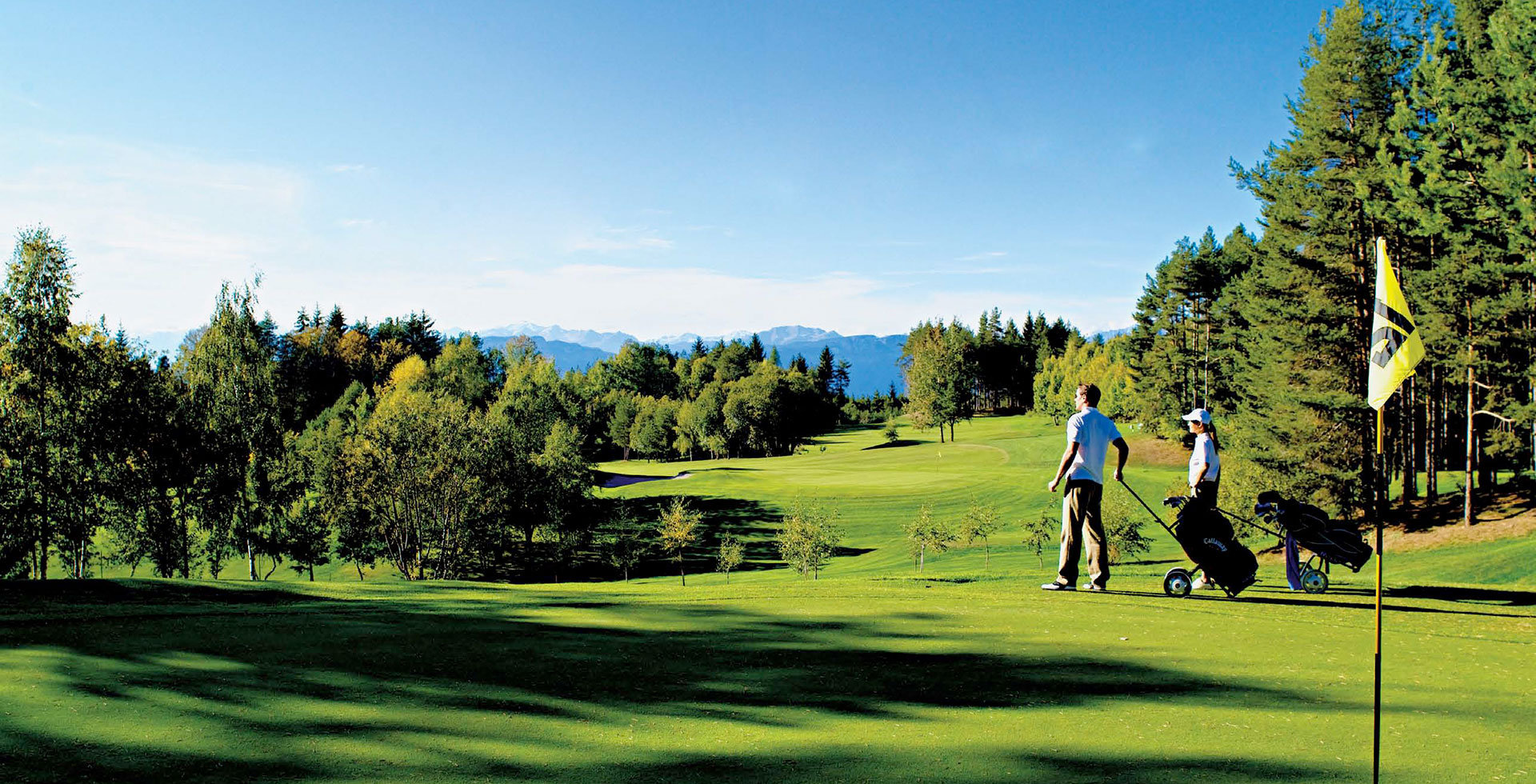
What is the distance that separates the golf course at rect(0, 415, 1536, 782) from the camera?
17.4 ft

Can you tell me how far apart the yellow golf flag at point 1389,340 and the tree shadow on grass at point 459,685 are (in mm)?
2865

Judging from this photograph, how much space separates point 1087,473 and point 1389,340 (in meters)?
5.87

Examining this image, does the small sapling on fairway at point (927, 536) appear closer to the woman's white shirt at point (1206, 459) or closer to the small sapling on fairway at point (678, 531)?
the small sapling on fairway at point (678, 531)

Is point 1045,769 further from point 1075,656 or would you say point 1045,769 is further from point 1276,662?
point 1276,662

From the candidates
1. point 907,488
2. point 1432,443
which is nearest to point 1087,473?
point 1432,443

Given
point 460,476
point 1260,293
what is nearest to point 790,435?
point 460,476

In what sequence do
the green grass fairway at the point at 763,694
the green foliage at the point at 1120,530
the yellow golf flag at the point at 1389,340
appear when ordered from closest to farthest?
the green grass fairway at the point at 763,694
the yellow golf flag at the point at 1389,340
the green foliage at the point at 1120,530

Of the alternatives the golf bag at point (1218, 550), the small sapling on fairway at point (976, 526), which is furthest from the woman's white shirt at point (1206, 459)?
the small sapling on fairway at point (976, 526)

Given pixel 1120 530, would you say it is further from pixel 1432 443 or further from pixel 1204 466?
pixel 1204 466

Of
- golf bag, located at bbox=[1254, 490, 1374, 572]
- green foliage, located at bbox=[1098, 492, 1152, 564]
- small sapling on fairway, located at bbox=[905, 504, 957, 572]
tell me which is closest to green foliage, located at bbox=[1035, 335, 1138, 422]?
green foliage, located at bbox=[1098, 492, 1152, 564]

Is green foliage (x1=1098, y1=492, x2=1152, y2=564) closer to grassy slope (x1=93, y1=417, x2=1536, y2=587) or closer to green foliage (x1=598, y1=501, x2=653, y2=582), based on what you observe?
grassy slope (x1=93, y1=417, x2=1536, y2=587)

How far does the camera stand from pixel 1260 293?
117 ft

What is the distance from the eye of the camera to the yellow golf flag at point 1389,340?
5.92 metres

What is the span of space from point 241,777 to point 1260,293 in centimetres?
4082
